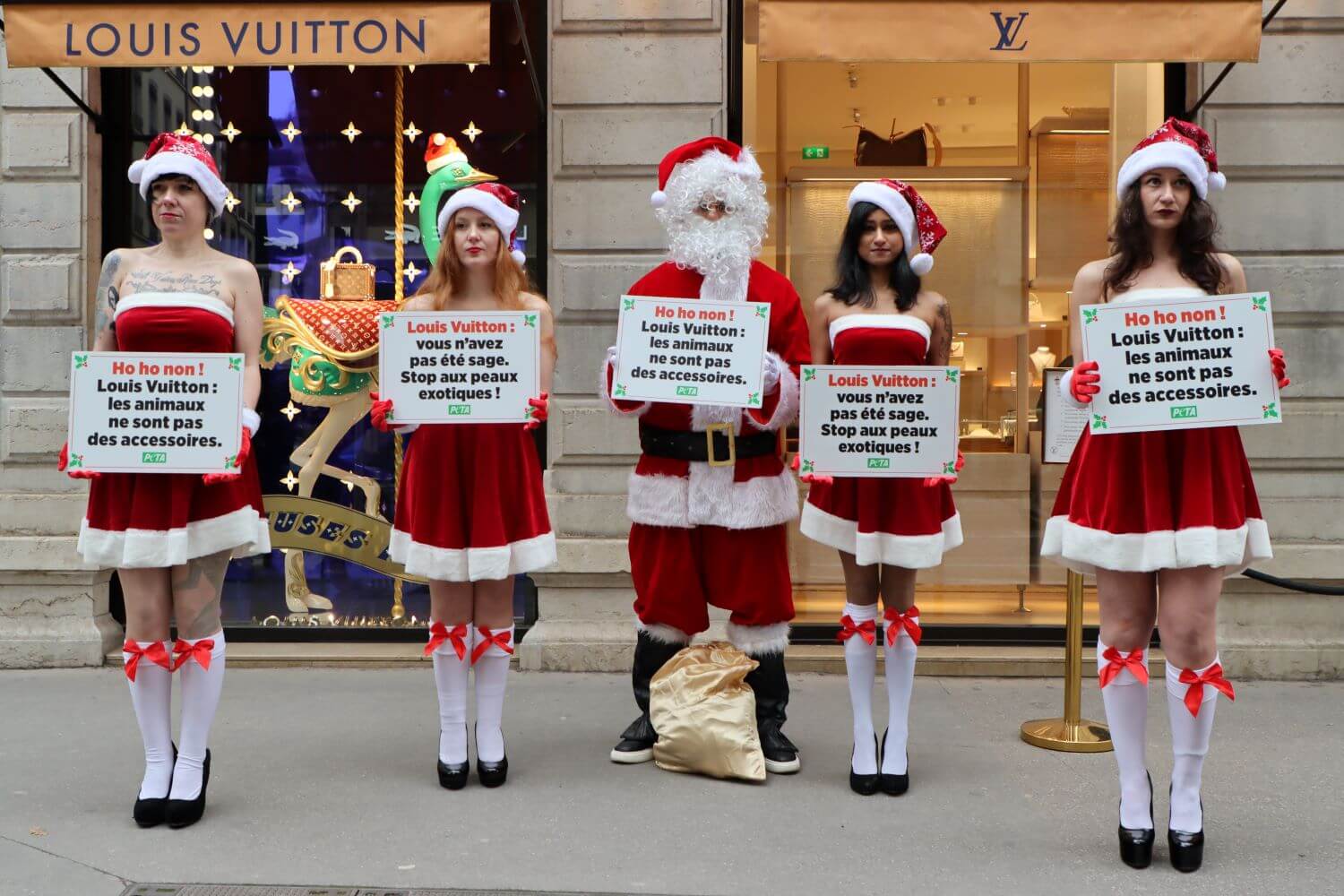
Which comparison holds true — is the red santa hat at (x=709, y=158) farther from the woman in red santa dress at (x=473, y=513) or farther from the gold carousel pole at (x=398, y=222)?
the gold carousel pole at (x=398, y=222)

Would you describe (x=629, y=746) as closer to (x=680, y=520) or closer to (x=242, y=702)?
(x=680, y=520)

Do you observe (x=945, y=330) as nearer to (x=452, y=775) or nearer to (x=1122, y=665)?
(x=1122, y=665)

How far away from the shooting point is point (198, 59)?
19.3 ft

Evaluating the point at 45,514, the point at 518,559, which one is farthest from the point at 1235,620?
the point at 45,514

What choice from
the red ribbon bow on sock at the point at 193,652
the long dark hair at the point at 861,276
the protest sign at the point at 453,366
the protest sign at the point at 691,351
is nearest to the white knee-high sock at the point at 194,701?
the red ribbon bow on sock at the point at 193,652

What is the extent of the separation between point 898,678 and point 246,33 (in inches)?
166

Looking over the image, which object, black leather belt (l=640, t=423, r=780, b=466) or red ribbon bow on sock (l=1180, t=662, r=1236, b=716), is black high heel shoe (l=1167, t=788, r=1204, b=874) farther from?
black leather belt (l=640, t=423, r=780, b=466)

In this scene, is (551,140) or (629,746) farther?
(551,140)

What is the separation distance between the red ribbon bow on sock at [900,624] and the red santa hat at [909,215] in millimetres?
1277

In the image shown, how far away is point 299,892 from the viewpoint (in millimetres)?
3607

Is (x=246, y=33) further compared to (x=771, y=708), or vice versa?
(x=246, y=33)

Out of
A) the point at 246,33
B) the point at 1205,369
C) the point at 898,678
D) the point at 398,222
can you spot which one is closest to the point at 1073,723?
the point at 898,678

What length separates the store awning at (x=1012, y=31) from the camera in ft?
18.8

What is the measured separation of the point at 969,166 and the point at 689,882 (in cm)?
484
